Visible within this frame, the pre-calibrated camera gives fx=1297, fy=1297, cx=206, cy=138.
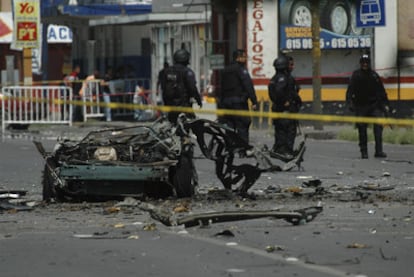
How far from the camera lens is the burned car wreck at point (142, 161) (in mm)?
13211

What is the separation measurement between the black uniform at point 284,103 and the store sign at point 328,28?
12245 millimetres

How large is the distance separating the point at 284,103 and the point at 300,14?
12.8m

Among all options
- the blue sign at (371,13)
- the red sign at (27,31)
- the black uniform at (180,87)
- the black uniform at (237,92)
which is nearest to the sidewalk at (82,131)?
the red sign at (27,31)

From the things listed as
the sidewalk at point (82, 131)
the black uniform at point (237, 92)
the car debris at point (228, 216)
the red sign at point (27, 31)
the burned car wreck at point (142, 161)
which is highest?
the red sign at point (27, 31)

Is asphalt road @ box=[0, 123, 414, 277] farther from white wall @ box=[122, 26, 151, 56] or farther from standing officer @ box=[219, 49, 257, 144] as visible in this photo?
white wall @ box=[122, 26, 151, 56]

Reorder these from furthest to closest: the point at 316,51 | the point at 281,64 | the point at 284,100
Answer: the point at 316,51 → the point at 284,100 → the point at 281,64

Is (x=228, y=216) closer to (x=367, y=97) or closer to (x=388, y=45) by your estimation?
(x=367, y=97)

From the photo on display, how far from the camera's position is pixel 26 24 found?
34.4m

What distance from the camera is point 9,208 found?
1333cm

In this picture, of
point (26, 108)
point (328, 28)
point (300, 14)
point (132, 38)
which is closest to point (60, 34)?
point (132, 38)

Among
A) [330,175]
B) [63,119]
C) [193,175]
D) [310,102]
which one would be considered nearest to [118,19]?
[63,119]

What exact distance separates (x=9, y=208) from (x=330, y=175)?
5912 millimetres

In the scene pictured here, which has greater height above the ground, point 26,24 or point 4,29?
point 4,29

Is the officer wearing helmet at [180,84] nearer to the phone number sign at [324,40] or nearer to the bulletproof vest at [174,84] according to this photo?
the bulletproof vest at [174,84]
